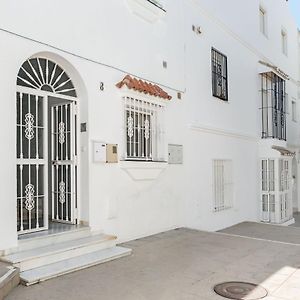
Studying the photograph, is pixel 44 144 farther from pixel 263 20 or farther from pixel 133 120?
pixel 263 20

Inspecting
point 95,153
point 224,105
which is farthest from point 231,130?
point 95,153

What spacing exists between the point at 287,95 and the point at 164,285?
1470cm

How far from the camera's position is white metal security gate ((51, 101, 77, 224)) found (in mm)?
6891

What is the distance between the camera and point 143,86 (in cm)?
774

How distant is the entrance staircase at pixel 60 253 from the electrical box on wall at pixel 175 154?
290 cm

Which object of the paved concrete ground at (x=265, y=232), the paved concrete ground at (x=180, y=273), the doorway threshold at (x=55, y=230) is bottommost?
the paved concrete ground at (x=265, y=232)

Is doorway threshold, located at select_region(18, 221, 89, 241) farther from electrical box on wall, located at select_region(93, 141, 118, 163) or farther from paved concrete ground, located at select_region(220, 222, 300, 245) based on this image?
paved concrete ground, located at select_region(220, 222, 300, 245)

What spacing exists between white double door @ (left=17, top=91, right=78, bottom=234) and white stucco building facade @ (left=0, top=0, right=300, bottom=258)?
2 cm

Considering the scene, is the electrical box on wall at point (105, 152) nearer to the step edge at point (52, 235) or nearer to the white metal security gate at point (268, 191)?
the step edge at point (52, 235)

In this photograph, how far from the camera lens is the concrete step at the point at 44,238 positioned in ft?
17.8

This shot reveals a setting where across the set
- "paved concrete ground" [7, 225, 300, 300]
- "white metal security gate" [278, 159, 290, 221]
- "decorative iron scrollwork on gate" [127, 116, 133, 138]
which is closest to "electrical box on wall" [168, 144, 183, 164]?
"decorative iron scrollwork on gate" [127, 116, 133, 138]

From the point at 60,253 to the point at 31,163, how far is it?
1.54 metres

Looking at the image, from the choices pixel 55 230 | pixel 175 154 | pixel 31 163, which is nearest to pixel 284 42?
pixel 175 154

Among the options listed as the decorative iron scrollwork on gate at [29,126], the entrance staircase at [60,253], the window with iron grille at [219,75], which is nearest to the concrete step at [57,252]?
the entrance staircase at [60,253]
